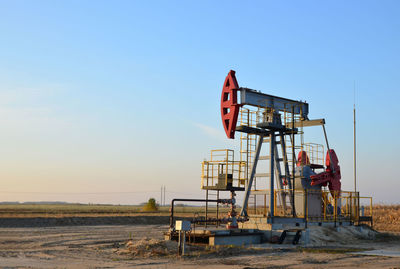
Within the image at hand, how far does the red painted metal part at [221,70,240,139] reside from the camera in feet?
56.3

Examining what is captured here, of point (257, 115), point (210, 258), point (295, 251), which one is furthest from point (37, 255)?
point (257, 115)

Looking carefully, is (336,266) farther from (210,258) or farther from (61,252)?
(61,252)

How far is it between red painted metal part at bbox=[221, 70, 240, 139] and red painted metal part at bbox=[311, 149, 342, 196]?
5079 millimetres

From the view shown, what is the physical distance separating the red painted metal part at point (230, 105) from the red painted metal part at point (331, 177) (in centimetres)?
508

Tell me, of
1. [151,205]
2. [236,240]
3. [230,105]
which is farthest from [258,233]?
[151,205]

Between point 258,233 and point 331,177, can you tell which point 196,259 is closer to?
point 258,233

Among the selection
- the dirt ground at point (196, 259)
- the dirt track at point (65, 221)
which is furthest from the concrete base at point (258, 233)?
the dirt track at point (65, 221)

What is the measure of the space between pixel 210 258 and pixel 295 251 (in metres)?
3.39

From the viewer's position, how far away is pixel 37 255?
44.9 ft

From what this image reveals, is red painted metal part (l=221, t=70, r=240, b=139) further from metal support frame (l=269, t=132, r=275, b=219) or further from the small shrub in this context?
the small shrub

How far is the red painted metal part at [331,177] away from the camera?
20031 millimetres

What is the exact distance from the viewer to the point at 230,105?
17391 mm

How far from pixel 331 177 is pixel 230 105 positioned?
661cm

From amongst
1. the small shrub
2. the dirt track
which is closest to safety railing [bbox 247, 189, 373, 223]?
the dirt track
